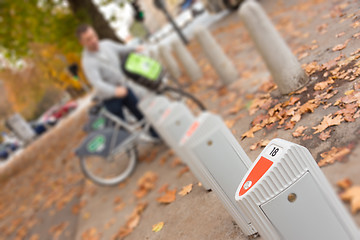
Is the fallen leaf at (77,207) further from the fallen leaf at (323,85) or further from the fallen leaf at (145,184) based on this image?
the fallen leaf at (323,85)

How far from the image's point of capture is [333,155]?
238cm

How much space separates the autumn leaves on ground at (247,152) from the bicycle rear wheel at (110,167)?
0.19 m

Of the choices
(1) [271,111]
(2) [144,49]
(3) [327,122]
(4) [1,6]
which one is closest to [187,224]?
(1) [271,111]

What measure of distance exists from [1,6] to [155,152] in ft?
33.3

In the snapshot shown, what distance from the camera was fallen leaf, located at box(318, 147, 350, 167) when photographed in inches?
88.3

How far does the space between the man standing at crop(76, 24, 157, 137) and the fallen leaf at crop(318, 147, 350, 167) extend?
3828 millimetres

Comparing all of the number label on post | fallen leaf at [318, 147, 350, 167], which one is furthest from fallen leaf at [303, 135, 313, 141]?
the number label on post

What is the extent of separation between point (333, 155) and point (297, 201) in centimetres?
77

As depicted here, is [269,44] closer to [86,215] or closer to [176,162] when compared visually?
[176,162]

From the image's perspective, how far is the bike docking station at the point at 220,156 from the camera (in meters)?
2.57

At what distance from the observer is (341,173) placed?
196cm

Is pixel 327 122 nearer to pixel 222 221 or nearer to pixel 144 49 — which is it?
pixel 222 221

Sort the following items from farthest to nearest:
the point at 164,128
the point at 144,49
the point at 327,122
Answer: the point at 144,49, the point at 164,128, the point at 327,122

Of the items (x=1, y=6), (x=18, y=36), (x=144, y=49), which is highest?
(x=1, y=6)
